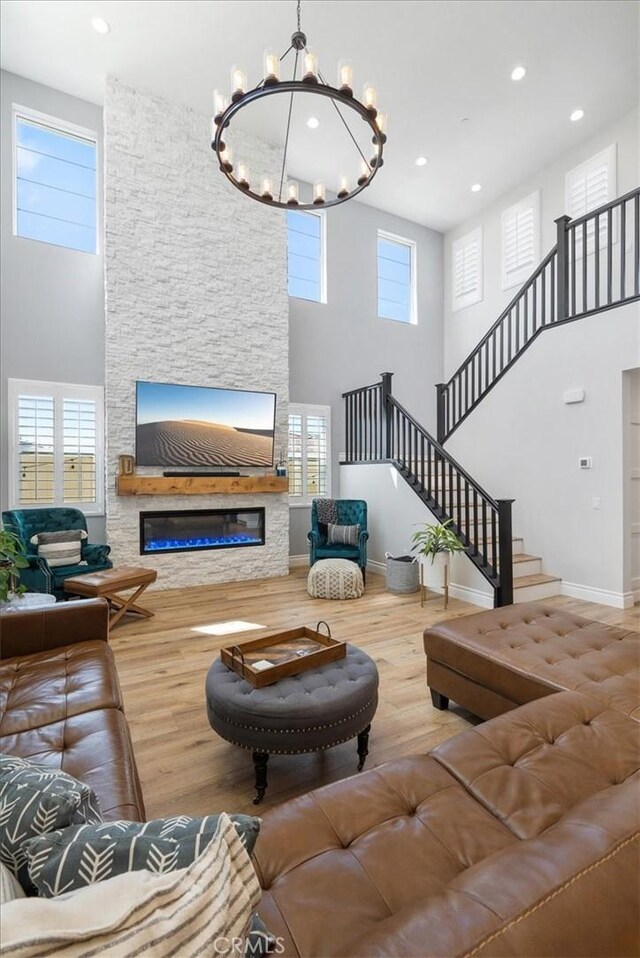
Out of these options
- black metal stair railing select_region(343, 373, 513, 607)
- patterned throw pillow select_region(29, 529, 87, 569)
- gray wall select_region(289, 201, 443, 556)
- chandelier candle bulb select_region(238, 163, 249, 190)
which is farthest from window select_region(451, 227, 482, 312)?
patterned throw pillow select_region(29, 529, 87, 569)

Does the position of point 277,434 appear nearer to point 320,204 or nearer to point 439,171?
point 320,204

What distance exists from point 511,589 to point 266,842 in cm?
384

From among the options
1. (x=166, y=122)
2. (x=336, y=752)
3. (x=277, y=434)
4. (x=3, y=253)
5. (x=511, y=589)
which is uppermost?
(x=166, y=122)

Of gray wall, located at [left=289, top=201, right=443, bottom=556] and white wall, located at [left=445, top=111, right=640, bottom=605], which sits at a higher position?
gray wall, located at [left=289, top=201, right=443, bottom=556]

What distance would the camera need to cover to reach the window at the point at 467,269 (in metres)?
7.70

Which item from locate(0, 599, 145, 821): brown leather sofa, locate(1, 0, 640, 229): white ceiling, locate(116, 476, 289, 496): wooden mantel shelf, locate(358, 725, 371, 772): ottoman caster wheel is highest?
locate(1, 0, 640, 229): white ceiling

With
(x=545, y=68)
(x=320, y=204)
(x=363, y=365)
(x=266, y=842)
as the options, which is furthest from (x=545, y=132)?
(x=266, y=842)

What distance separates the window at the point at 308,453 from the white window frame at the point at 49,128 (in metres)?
3.37

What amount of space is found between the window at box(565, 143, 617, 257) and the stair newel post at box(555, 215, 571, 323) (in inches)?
37.3

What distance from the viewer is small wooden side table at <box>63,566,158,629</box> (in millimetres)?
3921

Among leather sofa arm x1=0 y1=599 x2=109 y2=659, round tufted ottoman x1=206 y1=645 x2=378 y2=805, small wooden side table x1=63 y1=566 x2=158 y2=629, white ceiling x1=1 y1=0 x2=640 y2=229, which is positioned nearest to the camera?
round tufted ottoman x1=206 y1=645 x2=378 y2=805

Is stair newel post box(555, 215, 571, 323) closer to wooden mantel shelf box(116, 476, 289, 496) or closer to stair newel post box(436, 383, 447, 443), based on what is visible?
stair newel post box(436, 383, 447, 443)

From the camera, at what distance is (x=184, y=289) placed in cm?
560

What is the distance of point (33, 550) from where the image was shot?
171 inches
